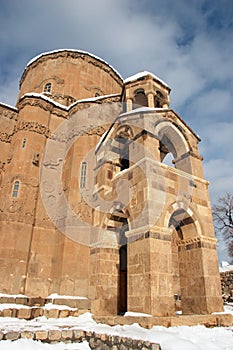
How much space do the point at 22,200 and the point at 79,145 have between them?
15.0 ft

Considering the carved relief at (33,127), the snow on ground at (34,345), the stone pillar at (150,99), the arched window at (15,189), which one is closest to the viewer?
the snow on ground at (34,345)

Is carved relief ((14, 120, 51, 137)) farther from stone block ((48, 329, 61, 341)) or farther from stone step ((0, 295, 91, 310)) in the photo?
stone block ((48, 329, 61, 341))

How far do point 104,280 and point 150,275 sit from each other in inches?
129

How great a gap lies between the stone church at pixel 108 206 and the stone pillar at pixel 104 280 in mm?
42

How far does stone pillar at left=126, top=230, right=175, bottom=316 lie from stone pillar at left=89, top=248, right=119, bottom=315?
7.08 ft

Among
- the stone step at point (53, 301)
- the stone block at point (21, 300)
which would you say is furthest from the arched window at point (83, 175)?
the stone block at point (21, 300)

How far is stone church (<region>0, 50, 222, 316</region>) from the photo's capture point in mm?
9812

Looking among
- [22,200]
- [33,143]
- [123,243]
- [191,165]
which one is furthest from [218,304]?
[33,143]

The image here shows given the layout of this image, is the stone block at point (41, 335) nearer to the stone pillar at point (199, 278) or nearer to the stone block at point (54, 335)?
the stone block at point (54, 335)

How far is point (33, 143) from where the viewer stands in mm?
15523

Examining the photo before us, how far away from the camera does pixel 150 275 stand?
28.5ft

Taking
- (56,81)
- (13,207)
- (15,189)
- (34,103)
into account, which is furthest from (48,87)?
(13,207)

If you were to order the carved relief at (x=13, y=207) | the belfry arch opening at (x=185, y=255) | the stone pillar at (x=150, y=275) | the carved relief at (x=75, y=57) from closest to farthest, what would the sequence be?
the stone pillar at (x=150, y=275), the belfry arch opening at (x=185, y=255), the carved relief at (x=13, y=207), the carved relief at (x=75, y=57)

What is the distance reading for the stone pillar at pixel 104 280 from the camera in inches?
431
